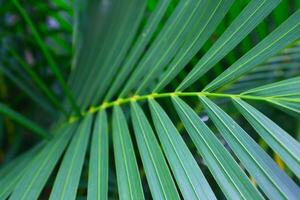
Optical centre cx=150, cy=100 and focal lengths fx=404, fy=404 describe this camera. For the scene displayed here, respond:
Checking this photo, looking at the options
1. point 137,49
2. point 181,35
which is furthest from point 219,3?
point 137,49

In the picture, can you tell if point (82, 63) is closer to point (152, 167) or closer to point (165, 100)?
point (165, 100)

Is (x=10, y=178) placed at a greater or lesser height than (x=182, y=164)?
greater

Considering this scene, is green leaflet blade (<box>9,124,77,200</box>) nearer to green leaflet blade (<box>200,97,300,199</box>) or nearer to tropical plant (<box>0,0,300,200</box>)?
tropical plant (<box>0,0,300,200</box>)

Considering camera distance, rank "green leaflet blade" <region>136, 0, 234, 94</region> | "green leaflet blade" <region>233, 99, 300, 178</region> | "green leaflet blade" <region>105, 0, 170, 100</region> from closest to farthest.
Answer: "green leaflet blade" <region>233, 99, 300, 178</region> < "green leaflet blade" <region>136, 0, 234, 94</region> < "green leaflet blade" <region>105, 0, 170, 100</region>

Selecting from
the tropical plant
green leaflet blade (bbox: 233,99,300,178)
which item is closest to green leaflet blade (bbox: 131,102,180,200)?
the tropical plant

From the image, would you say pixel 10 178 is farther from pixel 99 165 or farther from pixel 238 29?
pixel 238 29

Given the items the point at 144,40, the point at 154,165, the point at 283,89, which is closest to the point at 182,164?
the point at 154,165

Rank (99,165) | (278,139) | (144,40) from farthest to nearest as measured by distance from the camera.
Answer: (144,40), (99,165), (278,139)
